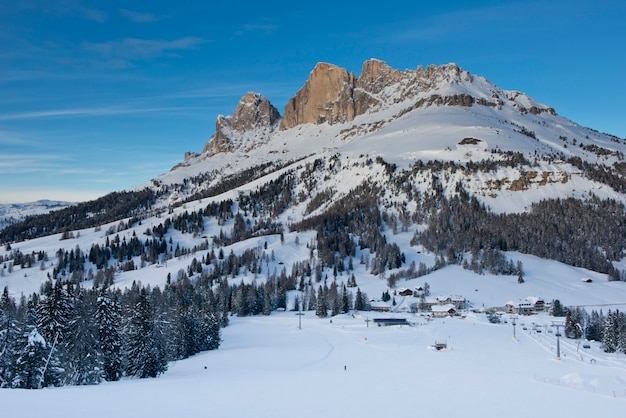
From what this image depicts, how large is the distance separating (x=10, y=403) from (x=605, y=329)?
285 feet

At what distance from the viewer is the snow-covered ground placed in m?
28.5

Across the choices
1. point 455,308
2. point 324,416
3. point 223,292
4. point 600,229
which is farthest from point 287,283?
point 324,416

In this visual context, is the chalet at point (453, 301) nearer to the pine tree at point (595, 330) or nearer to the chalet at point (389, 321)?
the chalet at point (389, 321)

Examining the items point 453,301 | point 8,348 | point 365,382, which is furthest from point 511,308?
point 8,348

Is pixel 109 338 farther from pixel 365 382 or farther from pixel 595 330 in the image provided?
pixel 595 330

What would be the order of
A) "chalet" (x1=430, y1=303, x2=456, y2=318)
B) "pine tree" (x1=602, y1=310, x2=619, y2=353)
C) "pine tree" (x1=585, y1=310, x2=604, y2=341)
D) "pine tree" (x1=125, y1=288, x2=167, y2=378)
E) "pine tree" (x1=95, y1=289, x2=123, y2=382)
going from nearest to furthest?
"pine tree" (x1=95, y1=289, x2=123, y2=382) → "pine tree" (x1=125, y1=288, x2=167, y2=378) → "pine tree" (x1=602, y1=310, x2=619, y2=353) → "pine tree" (x1=585, y1=310, x2=604, y2=341) → "chalet" (x1=430, y1=303, x2=456, y2=318)

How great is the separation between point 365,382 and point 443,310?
84712mm

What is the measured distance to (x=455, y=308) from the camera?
125m

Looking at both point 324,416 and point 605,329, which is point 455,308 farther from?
point 324,416

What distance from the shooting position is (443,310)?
400 ft

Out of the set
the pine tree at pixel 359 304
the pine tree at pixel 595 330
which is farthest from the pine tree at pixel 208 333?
the pine tree at pixel 595 330

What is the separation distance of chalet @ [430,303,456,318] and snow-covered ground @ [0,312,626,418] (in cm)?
2817

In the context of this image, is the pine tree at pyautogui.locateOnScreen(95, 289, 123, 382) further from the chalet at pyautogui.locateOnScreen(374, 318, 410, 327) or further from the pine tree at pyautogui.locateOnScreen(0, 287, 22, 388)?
the chalet at pyautogui.locateOnScreen(374, 318, 410, 327)

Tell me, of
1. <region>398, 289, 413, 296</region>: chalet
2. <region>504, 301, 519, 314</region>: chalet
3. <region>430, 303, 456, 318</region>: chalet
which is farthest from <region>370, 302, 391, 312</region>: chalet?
<region>504, 301, 519, 314</region>: chalet
